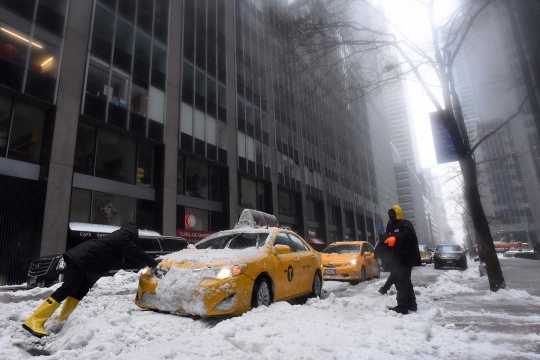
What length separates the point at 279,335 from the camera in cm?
363

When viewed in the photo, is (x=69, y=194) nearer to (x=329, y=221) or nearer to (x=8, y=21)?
(x=8, y=21)

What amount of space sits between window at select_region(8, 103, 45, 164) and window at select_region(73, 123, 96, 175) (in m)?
1.52

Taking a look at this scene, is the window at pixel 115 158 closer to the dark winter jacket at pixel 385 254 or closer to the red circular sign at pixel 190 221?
the red circular sign at pixel 190 221

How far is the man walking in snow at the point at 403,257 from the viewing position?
5543 mm

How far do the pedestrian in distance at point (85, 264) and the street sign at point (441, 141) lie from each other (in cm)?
878

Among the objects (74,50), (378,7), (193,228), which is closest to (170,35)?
(74,50)

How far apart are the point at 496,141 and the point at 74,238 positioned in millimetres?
17212

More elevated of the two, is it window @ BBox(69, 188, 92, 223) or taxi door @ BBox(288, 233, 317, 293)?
window @ BBox(69, 188, 92, 223)

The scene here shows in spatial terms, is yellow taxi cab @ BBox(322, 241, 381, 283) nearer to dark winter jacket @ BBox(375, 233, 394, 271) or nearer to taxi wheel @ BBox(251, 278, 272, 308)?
dark winter jacket @ BBox(375, 233, 394, 271)

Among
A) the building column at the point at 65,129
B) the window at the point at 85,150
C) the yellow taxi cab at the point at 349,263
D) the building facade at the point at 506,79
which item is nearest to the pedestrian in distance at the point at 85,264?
the building facade at the point at 506,79

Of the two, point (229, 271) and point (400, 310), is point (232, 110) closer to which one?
point (229, 271)

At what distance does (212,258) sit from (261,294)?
40.5 inches

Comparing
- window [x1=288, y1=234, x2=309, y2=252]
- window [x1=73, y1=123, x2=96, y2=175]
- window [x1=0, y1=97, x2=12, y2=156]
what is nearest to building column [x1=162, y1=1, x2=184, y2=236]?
window [x1=73, y1=123, x2=96, y2=175]

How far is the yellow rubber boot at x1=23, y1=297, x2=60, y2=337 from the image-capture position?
12.4 ft
